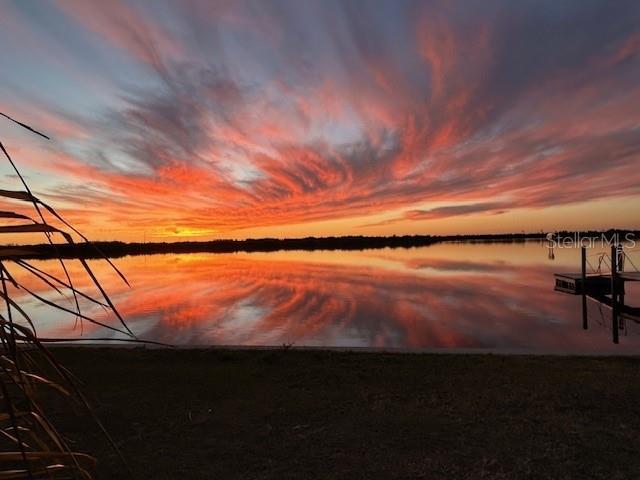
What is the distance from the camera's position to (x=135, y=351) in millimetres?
11750

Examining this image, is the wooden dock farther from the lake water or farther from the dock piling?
the lake water

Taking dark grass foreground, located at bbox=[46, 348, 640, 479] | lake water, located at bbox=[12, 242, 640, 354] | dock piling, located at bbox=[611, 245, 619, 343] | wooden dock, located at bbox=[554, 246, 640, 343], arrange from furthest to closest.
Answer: wooden dock, located at bbox=[554, 246, 640, 343] < lake water, located at bbox=[12, 242, 640, 354] < dock piling, located at bbox=[611, 245, 619, 343] < dark grass foreground, located at bbox=[46, 348, 640, 479]

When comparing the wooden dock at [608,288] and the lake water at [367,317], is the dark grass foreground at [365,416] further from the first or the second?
the wooden dock at [608,288]

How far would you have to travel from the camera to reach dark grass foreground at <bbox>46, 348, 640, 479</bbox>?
5.64 metres

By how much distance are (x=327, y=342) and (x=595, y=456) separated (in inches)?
437

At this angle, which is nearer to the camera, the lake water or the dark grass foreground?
the dark grass foreground

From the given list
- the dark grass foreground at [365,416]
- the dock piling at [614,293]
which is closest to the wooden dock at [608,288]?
the dock piling at [614,293]

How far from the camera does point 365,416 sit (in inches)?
283

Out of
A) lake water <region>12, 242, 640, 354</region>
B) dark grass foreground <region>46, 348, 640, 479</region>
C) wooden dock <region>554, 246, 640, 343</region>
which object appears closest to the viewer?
dark grass foreground <region>46, 348, 640, 479</region>

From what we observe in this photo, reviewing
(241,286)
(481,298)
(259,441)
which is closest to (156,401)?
(259,441)

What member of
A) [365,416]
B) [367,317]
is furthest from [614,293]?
[365,416]

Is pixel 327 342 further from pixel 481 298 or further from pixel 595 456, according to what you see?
pixel 481 298

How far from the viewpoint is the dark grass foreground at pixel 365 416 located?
222 inches

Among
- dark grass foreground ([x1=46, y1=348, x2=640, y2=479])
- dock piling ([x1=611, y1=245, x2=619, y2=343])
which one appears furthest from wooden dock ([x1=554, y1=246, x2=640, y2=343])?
dark grass foreground ([x1=46, y1=348, x2=640, y2=479])
